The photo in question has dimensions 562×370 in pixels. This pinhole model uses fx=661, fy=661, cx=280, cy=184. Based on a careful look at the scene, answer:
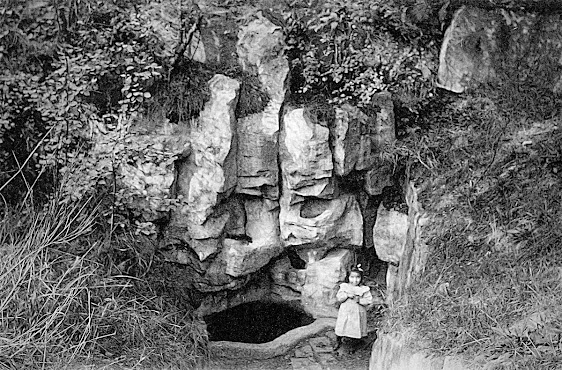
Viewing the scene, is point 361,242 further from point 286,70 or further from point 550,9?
point 550,9

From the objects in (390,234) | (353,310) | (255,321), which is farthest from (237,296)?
(390,234)

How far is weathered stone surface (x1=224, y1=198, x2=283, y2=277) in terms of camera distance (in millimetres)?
6172

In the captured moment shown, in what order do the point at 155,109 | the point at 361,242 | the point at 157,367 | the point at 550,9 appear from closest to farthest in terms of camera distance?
the point at 157,367
the point at 550,9
the point at 155,109
the point at 361,242

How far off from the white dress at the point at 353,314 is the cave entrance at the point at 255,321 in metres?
0.77

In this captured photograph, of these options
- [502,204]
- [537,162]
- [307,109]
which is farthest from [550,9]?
[307,109]

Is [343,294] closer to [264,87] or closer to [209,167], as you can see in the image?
[209,167]

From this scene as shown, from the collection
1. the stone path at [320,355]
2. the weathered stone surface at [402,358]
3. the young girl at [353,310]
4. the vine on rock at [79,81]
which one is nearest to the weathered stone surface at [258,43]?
the vine on rock at [79,81]

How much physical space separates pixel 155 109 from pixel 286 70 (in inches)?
48.1

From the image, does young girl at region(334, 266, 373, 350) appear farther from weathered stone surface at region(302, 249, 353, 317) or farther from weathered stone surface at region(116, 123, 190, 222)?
weathered stone surface at region(116, 123, 190, 222)

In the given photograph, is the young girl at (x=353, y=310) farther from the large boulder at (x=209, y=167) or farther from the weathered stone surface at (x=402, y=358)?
the large boulder at (x=209, y=167)

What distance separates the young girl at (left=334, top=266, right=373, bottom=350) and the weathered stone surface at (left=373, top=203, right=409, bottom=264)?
0.54m

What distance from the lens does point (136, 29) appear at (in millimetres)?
5684

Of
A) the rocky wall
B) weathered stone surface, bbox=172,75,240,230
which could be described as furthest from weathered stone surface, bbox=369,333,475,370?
weathered stone surface, bbox=172,75,240,230

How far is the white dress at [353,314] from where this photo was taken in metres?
5.59
